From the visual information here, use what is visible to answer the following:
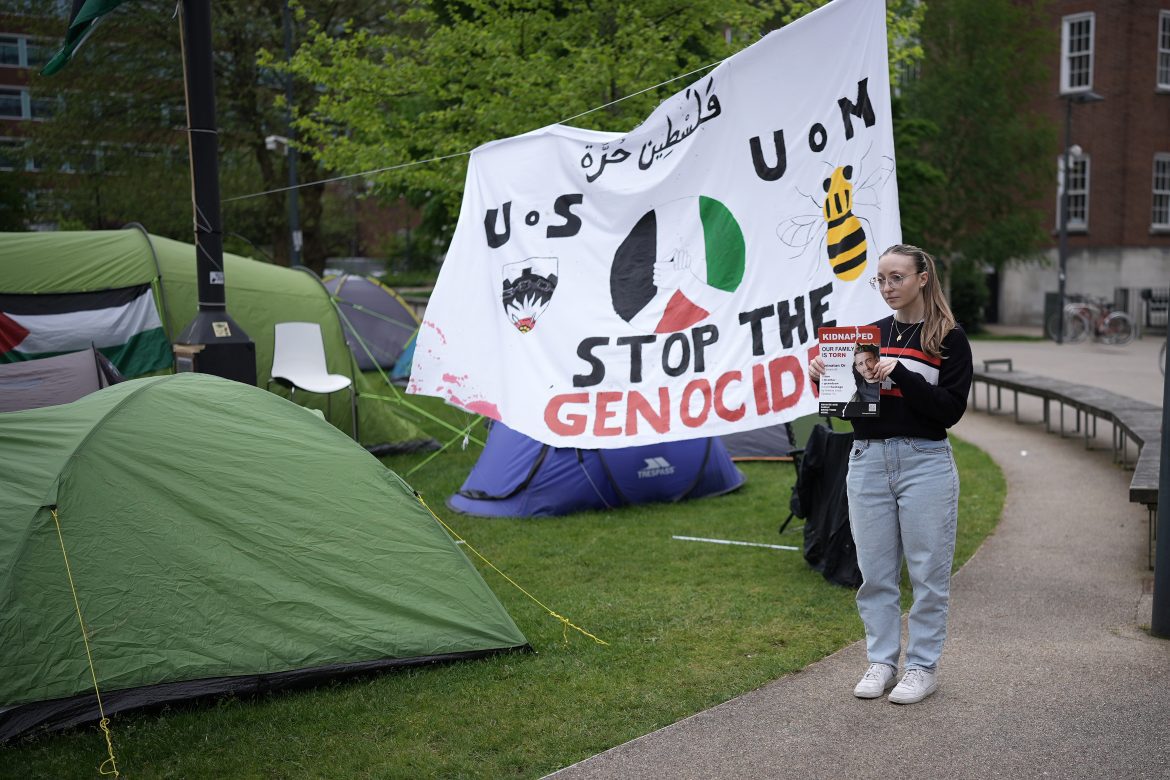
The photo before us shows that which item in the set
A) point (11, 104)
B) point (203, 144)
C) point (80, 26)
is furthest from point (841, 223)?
point (11, 104)

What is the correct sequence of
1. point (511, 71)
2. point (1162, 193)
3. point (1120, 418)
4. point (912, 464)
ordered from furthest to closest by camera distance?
point (1162, 193) → point (511, 71) → point (1120, 418) → point (912, 464)

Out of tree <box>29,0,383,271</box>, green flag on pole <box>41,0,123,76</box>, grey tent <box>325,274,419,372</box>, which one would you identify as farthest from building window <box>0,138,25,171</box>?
green flag on pole <box>41,0,123,76</box>

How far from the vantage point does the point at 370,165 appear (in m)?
13.3

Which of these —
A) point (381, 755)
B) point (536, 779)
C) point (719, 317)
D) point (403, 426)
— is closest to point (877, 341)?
point (719, 317)

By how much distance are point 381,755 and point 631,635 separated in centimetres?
178

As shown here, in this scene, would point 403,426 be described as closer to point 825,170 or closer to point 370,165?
point 370,165

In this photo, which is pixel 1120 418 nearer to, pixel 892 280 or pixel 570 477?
pixel 570 477

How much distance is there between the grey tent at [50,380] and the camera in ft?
23.7

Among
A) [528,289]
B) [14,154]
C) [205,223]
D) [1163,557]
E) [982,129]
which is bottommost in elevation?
[1163,557]

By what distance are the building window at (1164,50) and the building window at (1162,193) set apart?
227 cm

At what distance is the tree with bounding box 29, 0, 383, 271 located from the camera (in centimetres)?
2306

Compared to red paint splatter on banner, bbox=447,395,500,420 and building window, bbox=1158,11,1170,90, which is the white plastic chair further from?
building window, bbox=1158,11,1170,90

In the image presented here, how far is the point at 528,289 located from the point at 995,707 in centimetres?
280

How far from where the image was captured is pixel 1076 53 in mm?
31578
